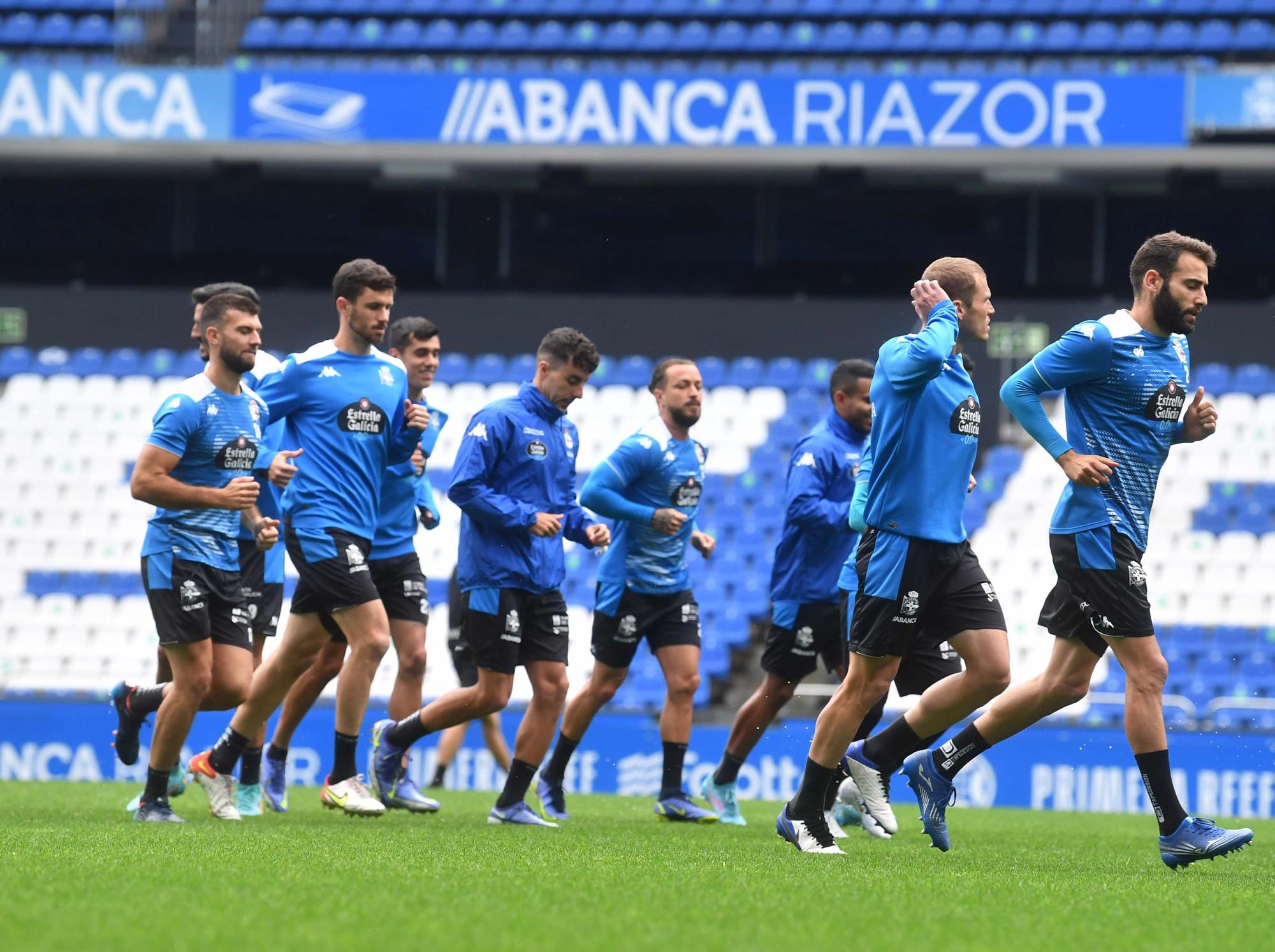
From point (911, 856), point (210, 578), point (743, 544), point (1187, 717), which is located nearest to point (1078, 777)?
point (1187, 717)

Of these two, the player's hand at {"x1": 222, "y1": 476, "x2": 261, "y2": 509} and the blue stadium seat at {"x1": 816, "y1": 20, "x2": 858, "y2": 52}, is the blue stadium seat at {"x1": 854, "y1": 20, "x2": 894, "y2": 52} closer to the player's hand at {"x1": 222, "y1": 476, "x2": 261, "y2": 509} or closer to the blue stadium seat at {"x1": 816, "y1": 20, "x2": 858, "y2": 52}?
the blue stadium seat at {"x1": 816, "y1": 20, "x2": 858, "y2": 52}

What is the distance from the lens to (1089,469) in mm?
6008

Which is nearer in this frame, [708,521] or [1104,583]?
[1104,583]

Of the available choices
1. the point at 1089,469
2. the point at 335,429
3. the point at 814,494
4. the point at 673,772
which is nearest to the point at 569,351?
A: the point at 335,429

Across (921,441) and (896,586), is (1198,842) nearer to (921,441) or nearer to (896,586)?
(896,586)

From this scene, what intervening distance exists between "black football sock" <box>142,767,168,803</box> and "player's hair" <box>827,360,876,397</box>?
377cm

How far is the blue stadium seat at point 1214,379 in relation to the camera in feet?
55.4

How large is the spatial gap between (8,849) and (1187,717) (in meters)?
9.29

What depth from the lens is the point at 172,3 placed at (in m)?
20.2

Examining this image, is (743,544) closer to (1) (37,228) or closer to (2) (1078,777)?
(2) (1078,777)

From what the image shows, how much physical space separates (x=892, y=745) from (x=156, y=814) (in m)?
3.25

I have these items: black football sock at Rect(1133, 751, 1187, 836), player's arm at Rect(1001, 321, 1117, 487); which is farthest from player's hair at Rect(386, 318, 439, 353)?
black football sock at Rect(1133, 751, 1187, 836)

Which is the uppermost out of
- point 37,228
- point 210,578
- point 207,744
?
point 37,228

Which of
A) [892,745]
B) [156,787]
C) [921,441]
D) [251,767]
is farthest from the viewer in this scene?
[251,767]
